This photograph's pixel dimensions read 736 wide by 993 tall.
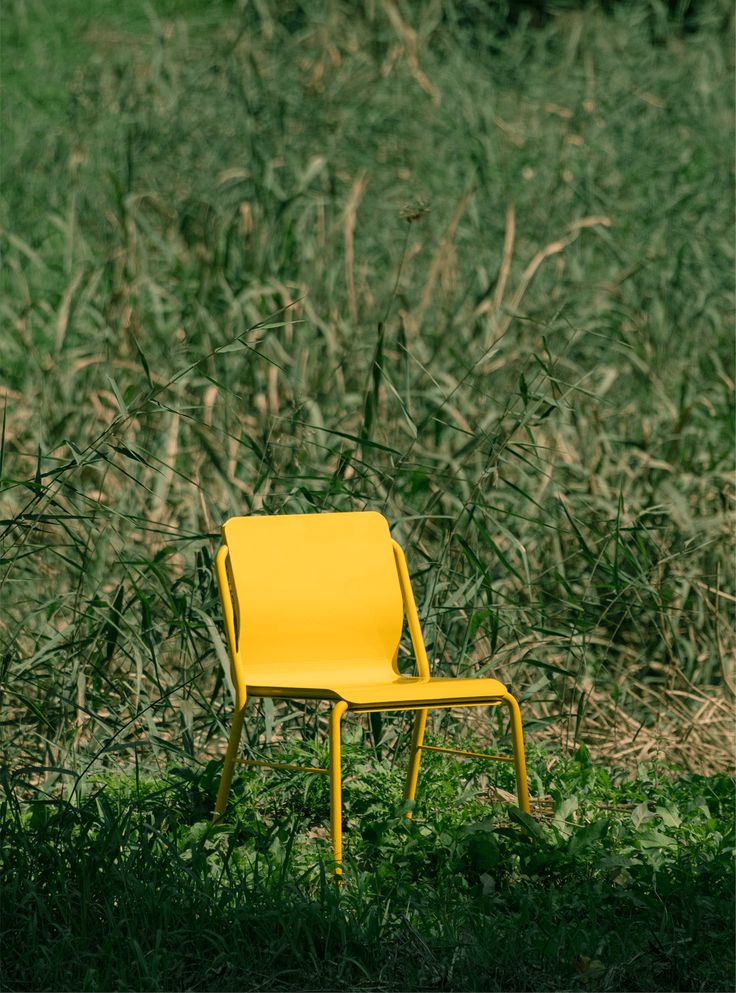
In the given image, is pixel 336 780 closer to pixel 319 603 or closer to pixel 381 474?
Result: pixel 319 603

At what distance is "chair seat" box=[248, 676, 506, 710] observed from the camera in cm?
300

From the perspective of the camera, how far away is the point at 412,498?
4699 mm

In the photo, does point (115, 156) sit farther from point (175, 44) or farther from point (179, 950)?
point (179, 950)

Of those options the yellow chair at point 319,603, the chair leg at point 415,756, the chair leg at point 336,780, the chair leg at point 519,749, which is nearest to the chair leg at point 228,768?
the yellow chair at point 319,603

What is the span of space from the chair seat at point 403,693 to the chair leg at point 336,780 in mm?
44

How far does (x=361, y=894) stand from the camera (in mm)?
2922

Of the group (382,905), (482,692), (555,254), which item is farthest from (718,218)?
(382,905)

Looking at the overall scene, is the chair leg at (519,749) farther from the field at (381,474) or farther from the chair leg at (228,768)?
the chair leg at (228,768)

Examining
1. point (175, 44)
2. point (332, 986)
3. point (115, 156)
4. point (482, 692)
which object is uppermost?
point (175, 44)

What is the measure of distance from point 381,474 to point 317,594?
1.69 feet

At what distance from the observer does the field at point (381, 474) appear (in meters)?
2.89

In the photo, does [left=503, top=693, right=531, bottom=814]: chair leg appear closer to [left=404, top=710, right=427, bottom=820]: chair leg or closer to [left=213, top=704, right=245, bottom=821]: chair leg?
[left=404, top=710, right=427, bottom=820]: chair leg

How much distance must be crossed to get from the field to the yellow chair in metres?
0.19

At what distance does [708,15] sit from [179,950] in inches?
297
